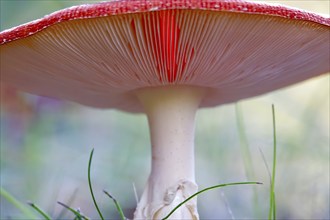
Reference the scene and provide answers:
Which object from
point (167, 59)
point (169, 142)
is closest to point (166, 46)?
point (167, 59)

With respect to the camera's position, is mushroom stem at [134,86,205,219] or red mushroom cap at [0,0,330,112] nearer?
red mushroom cap at [0,0,330,112]

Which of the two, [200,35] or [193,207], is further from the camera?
[193,207]

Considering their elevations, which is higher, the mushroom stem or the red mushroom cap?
the red mushroom cap

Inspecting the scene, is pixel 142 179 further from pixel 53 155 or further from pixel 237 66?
pixel 237 66

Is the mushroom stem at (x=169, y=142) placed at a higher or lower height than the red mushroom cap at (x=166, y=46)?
lower

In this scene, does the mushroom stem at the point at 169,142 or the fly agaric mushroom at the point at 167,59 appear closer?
the fly agaric mushroom at the point at 167,59

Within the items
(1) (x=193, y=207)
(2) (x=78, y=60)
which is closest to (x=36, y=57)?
(2) (x=78, y=60)
